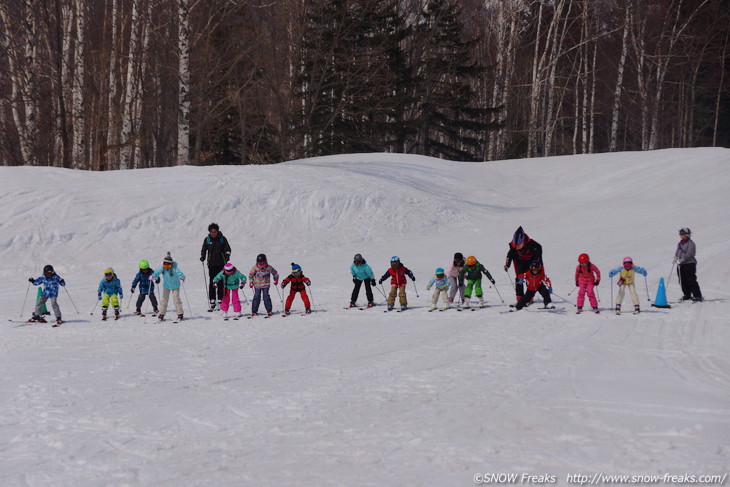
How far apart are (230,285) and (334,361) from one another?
4189mm

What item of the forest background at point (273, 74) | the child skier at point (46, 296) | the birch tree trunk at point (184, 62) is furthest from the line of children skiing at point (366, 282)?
the forest background at point (273, 74)

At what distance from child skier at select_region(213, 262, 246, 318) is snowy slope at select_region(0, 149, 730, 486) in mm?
491

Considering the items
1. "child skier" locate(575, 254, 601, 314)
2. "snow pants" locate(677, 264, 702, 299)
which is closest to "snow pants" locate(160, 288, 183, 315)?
"child skier" locate(575, 254, 601, 314)

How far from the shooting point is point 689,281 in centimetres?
1252

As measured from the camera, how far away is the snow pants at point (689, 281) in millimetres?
12461

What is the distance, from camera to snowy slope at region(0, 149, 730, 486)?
17.0 ft

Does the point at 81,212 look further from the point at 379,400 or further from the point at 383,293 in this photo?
the point at 379,400

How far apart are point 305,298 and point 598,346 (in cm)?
540

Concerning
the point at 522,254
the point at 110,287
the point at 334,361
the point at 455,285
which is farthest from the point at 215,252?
the point at 522,254

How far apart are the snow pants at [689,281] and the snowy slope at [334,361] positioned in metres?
0.35

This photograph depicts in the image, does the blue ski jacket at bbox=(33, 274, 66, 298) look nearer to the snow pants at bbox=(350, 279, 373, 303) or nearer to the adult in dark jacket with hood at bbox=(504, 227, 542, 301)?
the snow pants at bbox=(350, 279, 373, 303)

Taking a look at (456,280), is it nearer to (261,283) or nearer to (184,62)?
(261,283)

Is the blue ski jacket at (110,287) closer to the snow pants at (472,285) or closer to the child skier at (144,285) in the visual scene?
the child skier at (144,285)

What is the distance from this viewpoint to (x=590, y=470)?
481 cm
